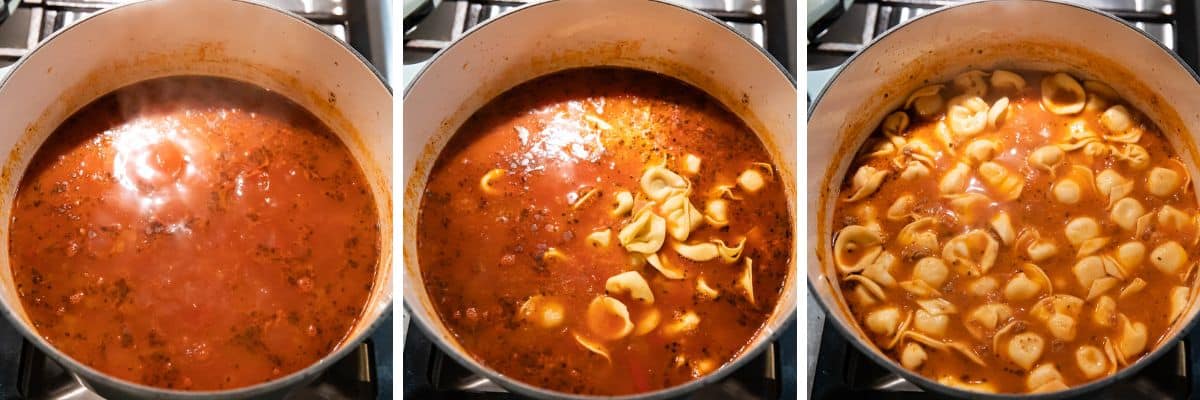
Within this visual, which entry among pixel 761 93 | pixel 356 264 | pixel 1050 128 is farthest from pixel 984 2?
pixel 356 264

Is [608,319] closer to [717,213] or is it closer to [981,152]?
[717,213]

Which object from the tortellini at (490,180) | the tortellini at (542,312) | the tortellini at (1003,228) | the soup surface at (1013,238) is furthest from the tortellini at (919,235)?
the tortellini at (490,180)

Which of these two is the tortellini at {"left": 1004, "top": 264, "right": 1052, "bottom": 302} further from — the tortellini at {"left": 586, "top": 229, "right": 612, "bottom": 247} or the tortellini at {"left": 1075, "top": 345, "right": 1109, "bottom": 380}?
the tortellini at {"left": 586, "top": 229, "right": 612, "bottom": 247}

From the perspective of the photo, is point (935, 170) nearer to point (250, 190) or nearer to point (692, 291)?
point (692, 291)

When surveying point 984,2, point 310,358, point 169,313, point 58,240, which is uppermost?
point 984,2

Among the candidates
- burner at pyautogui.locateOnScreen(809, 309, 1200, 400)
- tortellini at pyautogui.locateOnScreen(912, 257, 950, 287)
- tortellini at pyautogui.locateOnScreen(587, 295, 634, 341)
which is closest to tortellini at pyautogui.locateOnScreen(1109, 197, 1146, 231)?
burner at pyautogui.locateOnScreen(809, 309, 1200, 400)
